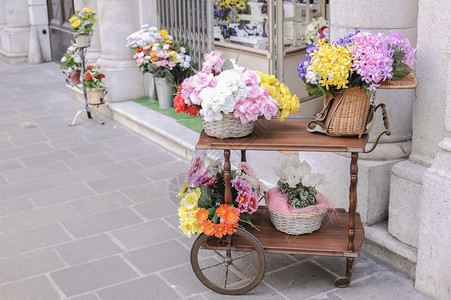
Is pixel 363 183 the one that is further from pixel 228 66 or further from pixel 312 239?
pixel 228 66

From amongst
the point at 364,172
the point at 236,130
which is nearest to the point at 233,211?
the point at 236,130

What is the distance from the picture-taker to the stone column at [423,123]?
12.0 ft

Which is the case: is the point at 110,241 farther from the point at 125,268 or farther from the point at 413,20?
the point at 413,20

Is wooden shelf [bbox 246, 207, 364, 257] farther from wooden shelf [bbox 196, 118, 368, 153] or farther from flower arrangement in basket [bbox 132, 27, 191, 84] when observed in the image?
flower arrangement in basket [bbox 132, 27, 191, 84]

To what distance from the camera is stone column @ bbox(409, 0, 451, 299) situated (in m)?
3.58

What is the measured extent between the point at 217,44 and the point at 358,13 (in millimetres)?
3815

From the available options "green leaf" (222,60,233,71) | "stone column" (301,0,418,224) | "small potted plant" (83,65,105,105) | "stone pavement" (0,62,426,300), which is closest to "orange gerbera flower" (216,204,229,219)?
"stone pavement" (0,62,426,300)

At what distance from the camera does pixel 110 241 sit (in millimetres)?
4816

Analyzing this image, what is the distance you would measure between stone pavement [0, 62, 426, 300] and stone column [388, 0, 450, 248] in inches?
15.8

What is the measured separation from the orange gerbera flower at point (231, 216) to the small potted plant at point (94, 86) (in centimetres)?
450

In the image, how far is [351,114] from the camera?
368 centimetres

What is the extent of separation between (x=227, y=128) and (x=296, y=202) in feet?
2.18

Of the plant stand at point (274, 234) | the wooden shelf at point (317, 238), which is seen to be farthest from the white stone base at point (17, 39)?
the wooden shelf at point (317, 238)

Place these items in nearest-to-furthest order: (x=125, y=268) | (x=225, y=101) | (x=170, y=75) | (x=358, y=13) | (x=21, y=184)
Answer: (x=225, y=101) → (x=358, y=13) → (x=125, y=268) → (x=21, y=184) → (x=170, y=75)
